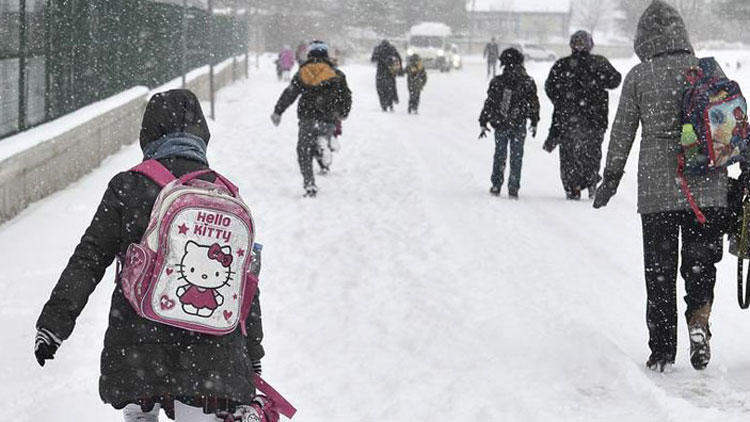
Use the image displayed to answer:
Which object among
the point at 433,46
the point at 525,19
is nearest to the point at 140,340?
the point at 433,46

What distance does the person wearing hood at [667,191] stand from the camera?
19.6ft

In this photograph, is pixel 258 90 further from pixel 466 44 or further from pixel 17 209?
pixel 466 44

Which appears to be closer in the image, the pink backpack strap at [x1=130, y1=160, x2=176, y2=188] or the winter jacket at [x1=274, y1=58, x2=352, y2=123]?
the pink backpack strap at [x1=130, y1=160, x2=176, y2=188]

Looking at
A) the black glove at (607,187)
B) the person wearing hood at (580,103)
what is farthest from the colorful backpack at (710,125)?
the person wearing hood at (580,103)

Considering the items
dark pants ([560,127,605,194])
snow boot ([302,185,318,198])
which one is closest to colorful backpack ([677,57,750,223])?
dark pants ([560,127,605,194])

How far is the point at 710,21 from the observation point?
110 m

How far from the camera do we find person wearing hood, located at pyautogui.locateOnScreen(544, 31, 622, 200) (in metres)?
11.9

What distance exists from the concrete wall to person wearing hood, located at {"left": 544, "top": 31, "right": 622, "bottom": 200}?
4745 mm

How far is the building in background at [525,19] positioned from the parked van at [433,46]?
222ft

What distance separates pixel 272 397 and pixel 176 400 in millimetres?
319

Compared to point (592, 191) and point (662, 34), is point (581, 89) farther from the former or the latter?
point (662, 34)

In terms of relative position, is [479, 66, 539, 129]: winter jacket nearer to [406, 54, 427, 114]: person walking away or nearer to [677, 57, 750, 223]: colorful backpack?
[677, 57, 750, 223]: colorful backpack

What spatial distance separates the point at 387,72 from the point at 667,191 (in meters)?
20.4

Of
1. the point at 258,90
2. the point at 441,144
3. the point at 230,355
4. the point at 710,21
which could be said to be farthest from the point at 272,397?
the point at 710,21
